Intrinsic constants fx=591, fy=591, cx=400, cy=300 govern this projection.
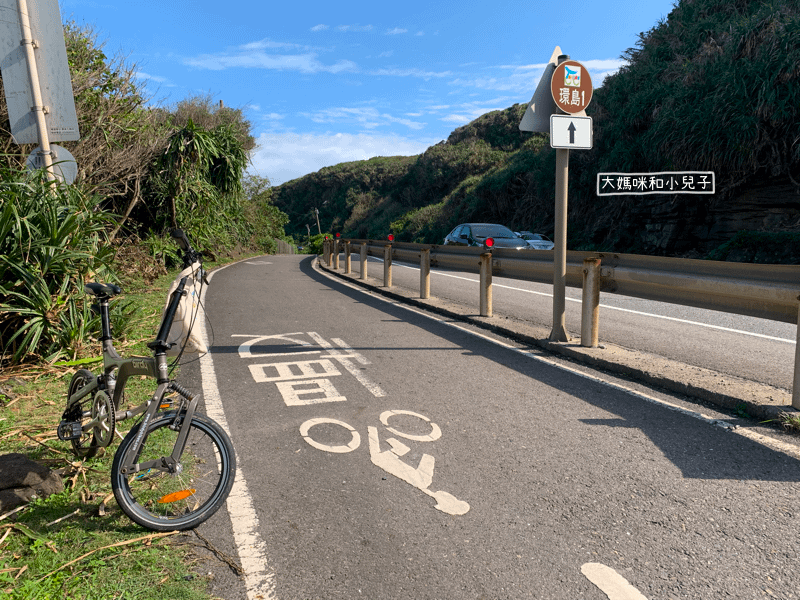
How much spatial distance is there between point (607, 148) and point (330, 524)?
24.5 metres

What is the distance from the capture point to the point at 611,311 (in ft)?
31.8

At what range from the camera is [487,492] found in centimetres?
332

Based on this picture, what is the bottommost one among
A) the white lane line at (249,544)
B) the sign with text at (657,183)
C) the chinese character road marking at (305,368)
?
the chinese character road marking at (305,368)

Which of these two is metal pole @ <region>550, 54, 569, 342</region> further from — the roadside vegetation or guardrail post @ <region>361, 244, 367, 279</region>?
guardrail post @ <region>361, 244, 367, 279</region>

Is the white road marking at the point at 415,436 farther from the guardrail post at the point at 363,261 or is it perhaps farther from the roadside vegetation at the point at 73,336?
the guardrail post at the point at 363,261

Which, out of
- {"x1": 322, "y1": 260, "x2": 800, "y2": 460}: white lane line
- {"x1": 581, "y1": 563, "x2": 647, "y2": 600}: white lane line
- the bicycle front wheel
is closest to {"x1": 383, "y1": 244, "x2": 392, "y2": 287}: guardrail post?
{"x1": 322, "y1": 260, "x2": 800, "y2": 460}: white lane line

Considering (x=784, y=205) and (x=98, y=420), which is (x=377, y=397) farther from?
(x=784, y=205)

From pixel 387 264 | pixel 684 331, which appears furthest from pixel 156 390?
pixel 387 264

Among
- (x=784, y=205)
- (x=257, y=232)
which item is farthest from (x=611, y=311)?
(x=257, y=232)

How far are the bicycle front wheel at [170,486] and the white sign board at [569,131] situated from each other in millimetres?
5096

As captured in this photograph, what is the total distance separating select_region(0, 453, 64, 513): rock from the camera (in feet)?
10.2

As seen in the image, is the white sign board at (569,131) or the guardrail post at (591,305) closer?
the guardrail post at (591,305)

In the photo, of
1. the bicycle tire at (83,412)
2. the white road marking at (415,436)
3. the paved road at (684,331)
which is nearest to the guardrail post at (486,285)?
the paved road at (684,331)

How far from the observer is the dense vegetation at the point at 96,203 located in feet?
19.5
